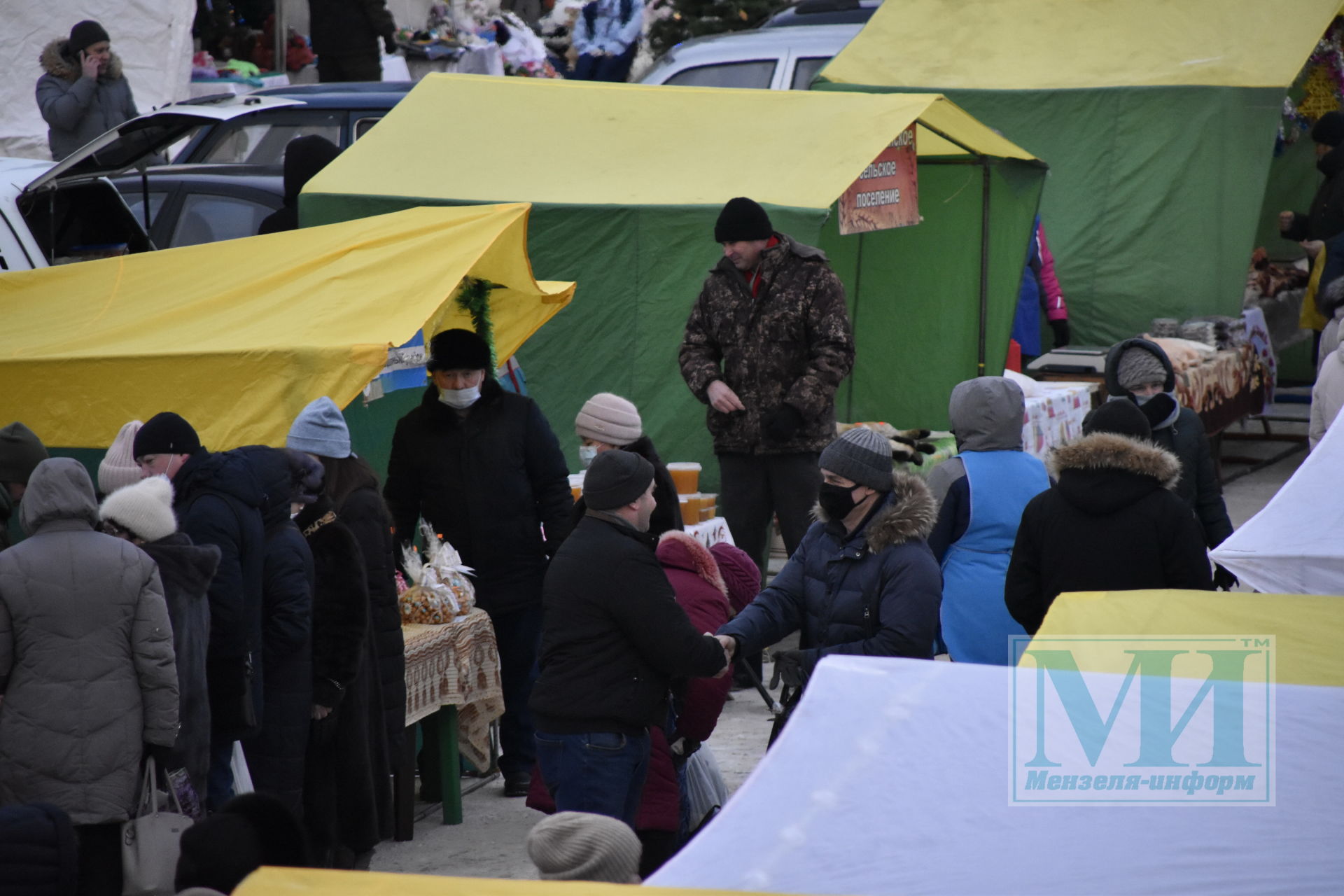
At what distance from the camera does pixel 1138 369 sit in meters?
7.09

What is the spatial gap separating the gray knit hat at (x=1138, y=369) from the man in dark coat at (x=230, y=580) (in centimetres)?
380

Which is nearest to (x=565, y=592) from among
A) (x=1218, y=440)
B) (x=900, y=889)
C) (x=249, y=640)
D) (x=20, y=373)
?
(x=249, y=640)

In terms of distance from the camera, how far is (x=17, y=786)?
4680 millimetres

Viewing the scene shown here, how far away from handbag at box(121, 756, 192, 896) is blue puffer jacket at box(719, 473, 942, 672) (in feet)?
5.57

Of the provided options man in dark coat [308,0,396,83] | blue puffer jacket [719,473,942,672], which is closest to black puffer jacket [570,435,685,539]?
blue puffer jacket [719,473,942,672]

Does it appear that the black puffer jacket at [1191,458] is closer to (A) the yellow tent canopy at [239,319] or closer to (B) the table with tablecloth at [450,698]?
(A) the yellow tent canopy at [239,319]

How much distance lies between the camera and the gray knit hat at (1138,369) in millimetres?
7066

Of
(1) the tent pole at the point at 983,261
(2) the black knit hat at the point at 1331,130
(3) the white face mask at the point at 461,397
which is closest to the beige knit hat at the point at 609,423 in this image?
(3) the white face mask at the point at 461,397

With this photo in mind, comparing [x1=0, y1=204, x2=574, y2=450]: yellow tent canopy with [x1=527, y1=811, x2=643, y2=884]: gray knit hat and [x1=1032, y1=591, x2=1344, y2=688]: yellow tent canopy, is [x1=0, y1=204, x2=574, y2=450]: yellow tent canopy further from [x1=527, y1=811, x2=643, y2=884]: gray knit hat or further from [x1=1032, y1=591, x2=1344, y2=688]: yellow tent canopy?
[x1=527, y1=811, x2=643, y2=884]: gray knit hat

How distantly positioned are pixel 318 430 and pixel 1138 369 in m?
3.53

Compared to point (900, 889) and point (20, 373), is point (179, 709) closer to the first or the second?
point (20, 373)

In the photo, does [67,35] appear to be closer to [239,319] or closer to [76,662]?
[239,319]

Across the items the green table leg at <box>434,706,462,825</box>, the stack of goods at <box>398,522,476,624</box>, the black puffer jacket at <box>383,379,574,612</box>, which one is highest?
the black puffer jacket at <box>383,379,574,612</box>

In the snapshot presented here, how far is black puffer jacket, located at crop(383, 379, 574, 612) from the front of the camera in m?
6.60
